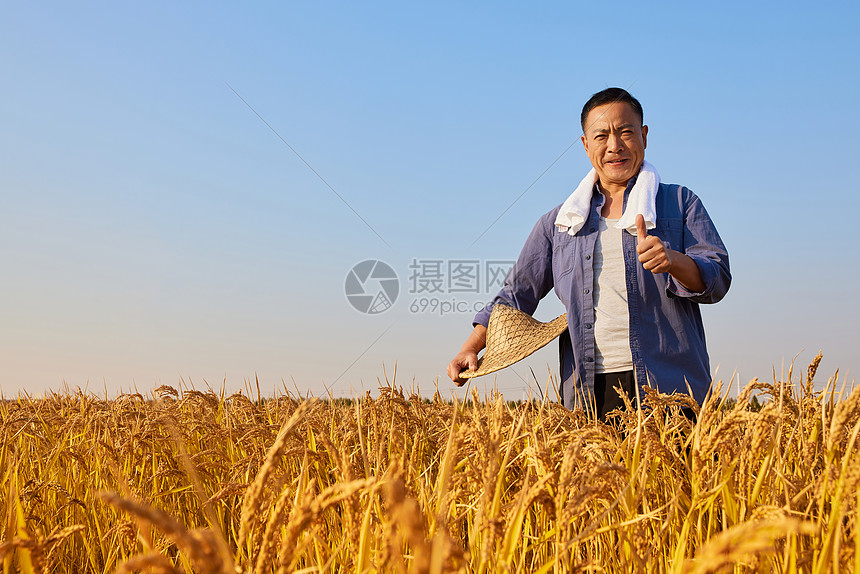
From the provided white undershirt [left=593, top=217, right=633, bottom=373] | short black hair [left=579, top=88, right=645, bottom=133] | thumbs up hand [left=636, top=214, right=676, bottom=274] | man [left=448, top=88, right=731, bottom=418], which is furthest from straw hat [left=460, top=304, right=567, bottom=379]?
short black hair [left=579, top=88, right=645, bottom=133]

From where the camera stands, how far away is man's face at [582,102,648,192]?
3.63m

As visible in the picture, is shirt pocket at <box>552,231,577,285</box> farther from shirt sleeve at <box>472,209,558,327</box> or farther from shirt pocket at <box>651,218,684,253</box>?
shirt pocket at <box>651,218,684,253</box>

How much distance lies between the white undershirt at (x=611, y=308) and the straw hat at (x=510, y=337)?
29 centimetres

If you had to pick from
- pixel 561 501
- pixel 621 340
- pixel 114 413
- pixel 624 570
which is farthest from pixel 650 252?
pixel 114 413

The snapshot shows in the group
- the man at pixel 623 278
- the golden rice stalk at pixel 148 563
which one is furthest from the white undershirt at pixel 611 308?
the golden rice stalk at pixel 148 563

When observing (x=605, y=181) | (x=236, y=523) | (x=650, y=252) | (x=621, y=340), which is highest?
(x=605, y=181)

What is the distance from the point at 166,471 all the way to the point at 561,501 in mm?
1626

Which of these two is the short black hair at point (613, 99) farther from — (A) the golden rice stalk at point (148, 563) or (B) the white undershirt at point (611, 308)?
(A) the golden rice stalk at point (148, 563)

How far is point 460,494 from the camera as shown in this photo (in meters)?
1.66

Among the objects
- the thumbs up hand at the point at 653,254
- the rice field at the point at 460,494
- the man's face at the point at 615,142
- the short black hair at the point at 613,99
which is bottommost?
the rice field at the point at 460,494

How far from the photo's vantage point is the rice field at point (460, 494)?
0.96 metres

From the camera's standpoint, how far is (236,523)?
2.28 metres

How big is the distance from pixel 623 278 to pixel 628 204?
431mm

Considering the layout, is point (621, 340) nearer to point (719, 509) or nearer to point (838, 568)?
point (719, 509)
